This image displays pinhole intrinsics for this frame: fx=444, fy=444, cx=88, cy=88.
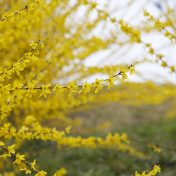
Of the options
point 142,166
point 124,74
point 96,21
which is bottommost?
point 142,166

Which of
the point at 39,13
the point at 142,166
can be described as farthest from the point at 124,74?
the point at 142,166

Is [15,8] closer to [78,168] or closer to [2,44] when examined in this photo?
[2,44]

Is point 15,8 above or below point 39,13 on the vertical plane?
above

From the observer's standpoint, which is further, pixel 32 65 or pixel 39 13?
pixel 32 65

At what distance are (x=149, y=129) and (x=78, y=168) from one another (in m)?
2.53

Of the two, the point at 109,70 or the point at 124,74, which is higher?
the point at 109,70

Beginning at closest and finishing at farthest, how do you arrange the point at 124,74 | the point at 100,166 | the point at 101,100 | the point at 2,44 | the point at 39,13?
the point at 124,74, the point at 39,13, the point at 2,44, the point at 101,100, the point at 100,166

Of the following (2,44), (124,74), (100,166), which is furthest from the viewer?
(100,166)

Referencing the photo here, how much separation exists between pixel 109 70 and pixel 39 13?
0.82 metres

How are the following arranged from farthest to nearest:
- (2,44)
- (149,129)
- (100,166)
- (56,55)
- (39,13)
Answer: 1. (149,129)
2. (100,166)
3. (56,55)
4. (2,44)
5. (39,13)

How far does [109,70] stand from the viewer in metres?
3.81

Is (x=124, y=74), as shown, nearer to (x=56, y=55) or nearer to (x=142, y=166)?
(x=56, y=55)

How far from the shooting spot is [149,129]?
7.41m

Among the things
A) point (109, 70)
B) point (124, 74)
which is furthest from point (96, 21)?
point (124, 74)
